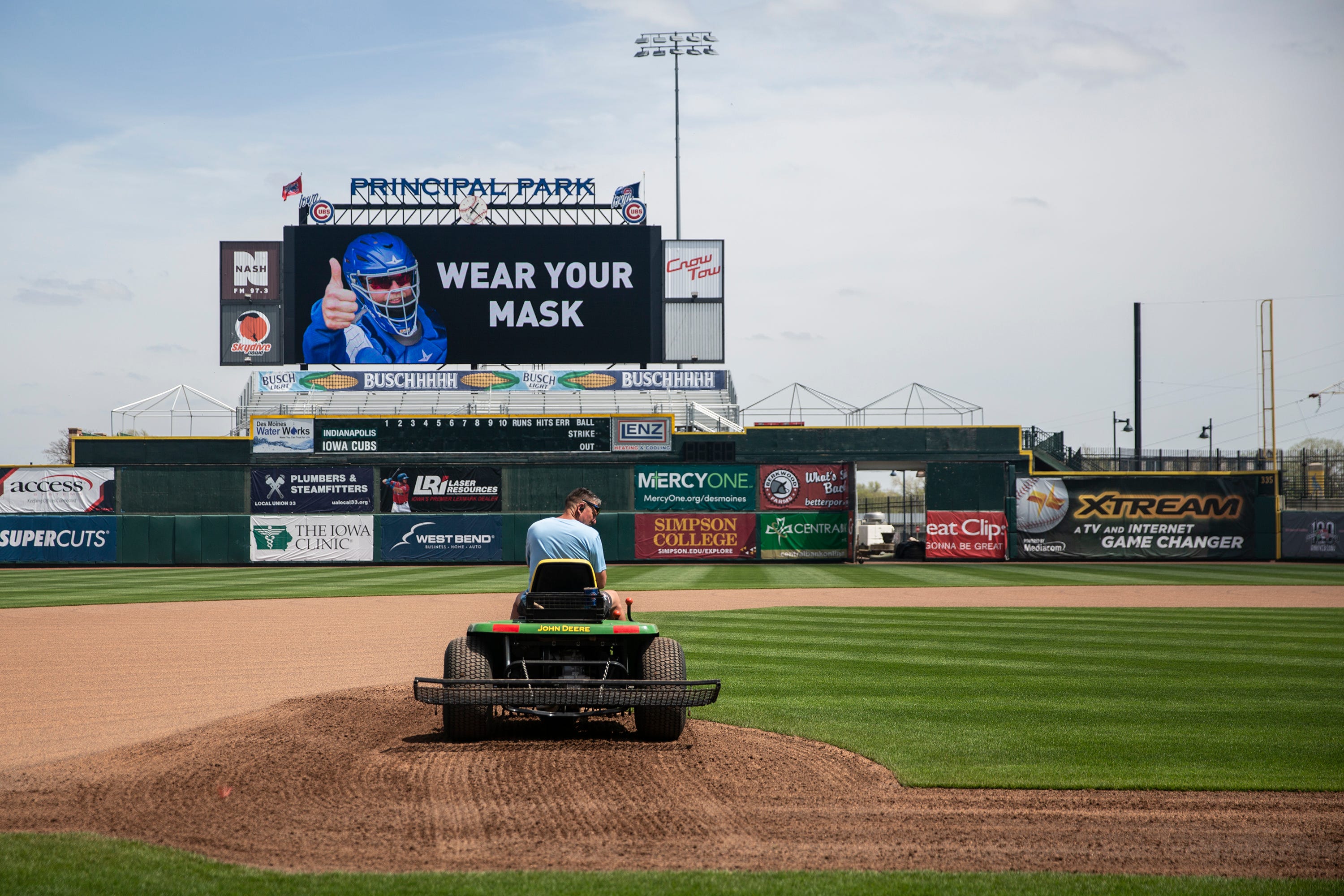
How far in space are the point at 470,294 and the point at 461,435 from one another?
697 cm

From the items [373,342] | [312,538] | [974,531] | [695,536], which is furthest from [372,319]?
[974,531]

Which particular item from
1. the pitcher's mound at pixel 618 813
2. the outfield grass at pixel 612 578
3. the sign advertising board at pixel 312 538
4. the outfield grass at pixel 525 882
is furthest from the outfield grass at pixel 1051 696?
the sign advertising board at pixel 312 538

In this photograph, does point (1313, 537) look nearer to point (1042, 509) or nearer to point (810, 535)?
point (1042, 509)

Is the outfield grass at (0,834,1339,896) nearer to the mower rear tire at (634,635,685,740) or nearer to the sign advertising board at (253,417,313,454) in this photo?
the mower rear tire at (634,635,685,740)

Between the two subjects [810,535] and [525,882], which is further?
[810,535]

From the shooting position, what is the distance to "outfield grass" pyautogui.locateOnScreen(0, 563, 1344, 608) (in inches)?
999

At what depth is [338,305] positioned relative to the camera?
4462 centimetres

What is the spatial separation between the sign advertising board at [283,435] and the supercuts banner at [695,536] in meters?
14.1

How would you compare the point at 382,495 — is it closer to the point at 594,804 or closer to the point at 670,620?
the point at 670,620

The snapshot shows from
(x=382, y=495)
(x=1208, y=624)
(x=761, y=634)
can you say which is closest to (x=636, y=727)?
(x=761, y=634)

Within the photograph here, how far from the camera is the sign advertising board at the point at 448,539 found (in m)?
38.2

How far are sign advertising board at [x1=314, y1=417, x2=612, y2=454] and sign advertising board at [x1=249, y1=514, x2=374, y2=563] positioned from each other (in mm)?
3678

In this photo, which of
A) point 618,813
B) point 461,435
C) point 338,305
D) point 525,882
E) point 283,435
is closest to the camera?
point 525,882

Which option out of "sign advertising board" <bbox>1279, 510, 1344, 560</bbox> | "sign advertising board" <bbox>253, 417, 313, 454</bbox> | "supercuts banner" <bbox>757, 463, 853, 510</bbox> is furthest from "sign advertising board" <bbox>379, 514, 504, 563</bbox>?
"sign advertising board" <bbox>1279, 510, 1344, 560</bbox>
